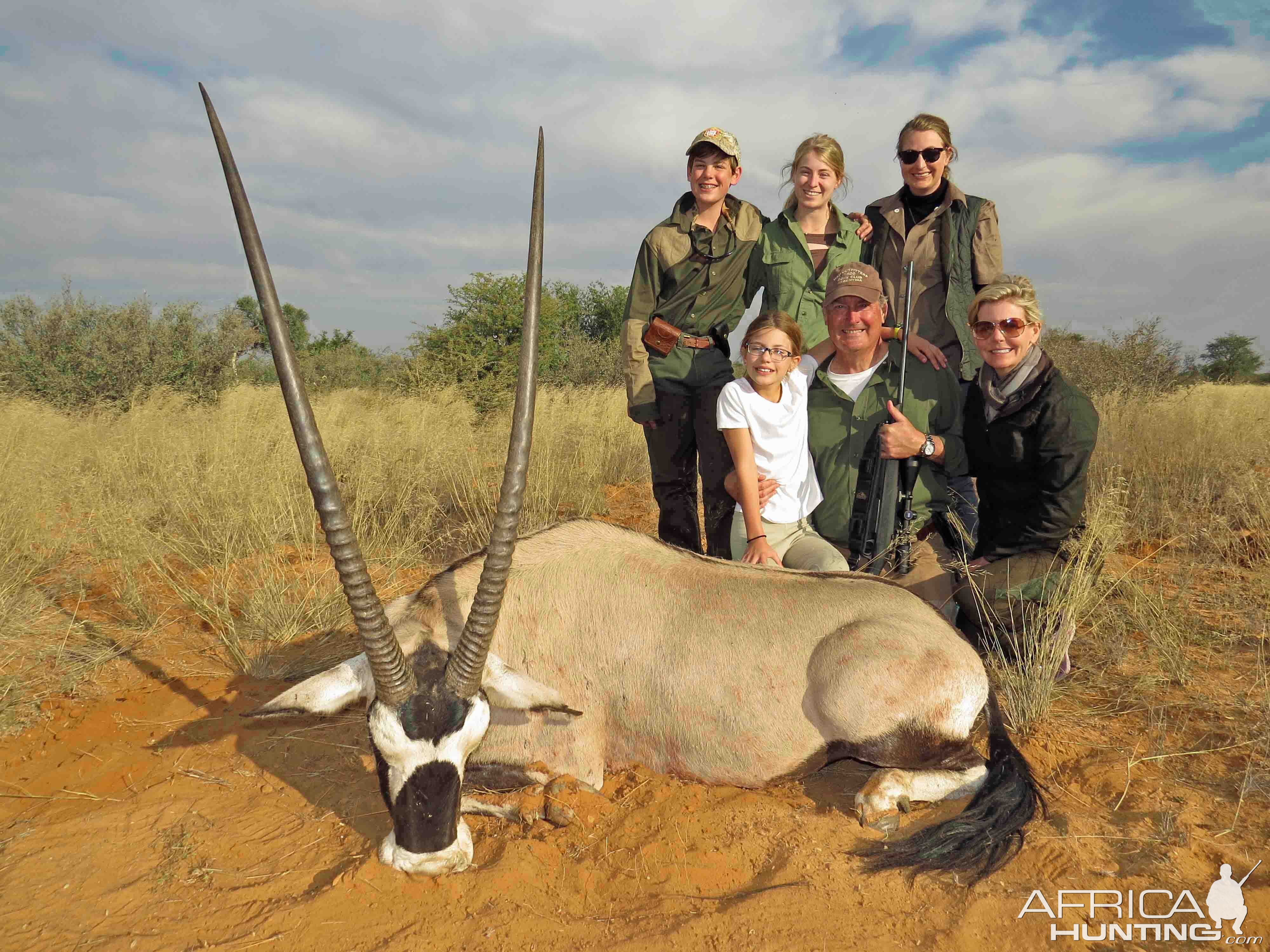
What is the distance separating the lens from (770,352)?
171 inches

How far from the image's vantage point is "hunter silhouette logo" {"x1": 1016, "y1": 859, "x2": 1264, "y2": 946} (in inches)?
97.6

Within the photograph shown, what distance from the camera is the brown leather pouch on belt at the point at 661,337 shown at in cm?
529

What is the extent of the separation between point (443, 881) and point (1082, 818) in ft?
8.50

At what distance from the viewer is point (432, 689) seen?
9.31 feet

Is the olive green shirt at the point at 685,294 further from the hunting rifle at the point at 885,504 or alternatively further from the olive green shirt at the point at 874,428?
the hunting rifle at the point at 885,504

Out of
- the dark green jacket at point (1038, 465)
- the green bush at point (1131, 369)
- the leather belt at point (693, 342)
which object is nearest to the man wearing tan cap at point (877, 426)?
the dark green jacket at point (1038, 465)

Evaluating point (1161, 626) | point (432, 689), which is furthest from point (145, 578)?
point (1161, 626)

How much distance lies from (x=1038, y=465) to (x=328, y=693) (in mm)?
3796

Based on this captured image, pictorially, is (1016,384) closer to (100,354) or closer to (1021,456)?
(1021,456)

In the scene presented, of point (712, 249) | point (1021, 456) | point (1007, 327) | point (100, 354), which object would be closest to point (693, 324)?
point (712, 249)

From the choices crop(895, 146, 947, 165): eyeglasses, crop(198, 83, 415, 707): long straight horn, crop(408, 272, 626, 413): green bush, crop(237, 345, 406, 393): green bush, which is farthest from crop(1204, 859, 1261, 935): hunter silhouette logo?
crop(237, 345, 406, 393): green bush

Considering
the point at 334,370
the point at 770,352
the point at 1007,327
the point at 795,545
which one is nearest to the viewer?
the point at 1007,327

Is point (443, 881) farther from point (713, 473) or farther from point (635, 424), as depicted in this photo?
point (635, 424)

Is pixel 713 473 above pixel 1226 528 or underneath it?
above
